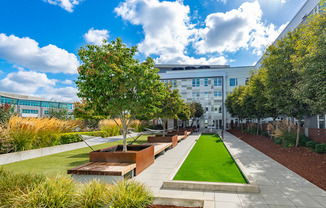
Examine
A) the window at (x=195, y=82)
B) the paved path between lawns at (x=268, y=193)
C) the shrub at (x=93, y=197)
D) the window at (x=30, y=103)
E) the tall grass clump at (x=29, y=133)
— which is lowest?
the paved path between lawns at (x=268, y=193)

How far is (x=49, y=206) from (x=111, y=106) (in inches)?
150

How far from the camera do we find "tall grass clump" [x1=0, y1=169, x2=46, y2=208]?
11.4 feet

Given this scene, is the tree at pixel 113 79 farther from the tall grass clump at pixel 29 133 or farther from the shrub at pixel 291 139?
the shrub at pixel 291 139

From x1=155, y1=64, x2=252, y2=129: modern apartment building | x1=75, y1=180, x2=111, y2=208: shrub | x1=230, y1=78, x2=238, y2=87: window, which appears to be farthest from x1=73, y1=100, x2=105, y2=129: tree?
x1=230, y1=78, x2=238, y2=87: window

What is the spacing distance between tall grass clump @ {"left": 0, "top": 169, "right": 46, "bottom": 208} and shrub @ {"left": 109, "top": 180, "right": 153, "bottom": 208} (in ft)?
5.34

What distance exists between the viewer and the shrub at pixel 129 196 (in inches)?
130

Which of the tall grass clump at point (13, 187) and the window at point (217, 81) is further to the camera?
the window at point (217, 81)

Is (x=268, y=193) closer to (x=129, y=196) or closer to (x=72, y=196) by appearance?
(x=129, y=196)

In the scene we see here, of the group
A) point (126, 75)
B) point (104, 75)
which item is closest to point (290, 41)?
point (126, 75)

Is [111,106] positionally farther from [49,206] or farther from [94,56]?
[49,206]

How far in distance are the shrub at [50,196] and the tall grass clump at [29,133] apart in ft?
19.8

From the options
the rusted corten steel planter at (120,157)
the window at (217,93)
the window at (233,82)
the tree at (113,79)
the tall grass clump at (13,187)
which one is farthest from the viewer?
the window at (233,82)

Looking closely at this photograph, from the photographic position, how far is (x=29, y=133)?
8680mm

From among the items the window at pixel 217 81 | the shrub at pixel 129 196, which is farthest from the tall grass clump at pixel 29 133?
the window at pixel 217 81
